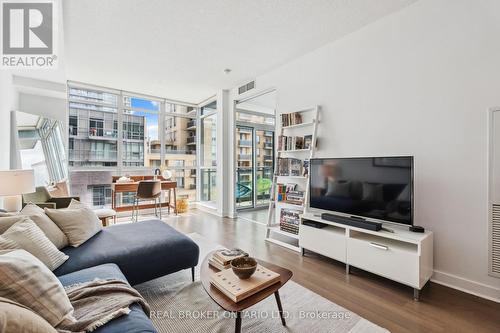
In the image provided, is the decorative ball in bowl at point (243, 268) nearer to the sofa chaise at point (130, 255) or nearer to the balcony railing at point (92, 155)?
the sofa chaise at point (130, 255)

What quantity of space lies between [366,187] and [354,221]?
369mm

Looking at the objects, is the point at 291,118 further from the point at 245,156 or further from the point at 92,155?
the point at 92,155

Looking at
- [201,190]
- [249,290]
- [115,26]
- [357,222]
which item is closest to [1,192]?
[115,26]

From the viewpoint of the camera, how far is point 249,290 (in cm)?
131

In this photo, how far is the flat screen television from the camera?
214 cm

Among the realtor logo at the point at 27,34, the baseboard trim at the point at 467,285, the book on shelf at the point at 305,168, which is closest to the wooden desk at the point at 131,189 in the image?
the realtor logo at the point at 27,34

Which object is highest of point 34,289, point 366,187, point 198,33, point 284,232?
point 198,33

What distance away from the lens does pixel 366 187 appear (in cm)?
239

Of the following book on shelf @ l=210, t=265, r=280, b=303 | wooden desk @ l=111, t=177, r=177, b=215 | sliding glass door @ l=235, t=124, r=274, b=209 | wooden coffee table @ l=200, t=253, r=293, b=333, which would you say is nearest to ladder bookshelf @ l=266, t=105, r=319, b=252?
wooden coffee table @ l=200, t=253, r=293, b=333

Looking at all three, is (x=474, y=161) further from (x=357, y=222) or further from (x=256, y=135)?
(x=256, y=135)

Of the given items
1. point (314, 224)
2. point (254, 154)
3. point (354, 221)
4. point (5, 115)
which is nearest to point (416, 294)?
point (354, 221)

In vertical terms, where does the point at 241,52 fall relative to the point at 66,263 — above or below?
above

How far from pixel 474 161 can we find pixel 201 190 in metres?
5.21

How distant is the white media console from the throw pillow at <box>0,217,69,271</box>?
2352 mm
